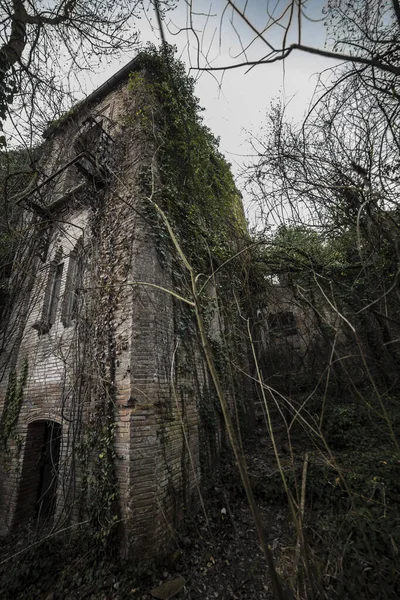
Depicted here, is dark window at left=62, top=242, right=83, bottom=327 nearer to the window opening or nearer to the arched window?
the arched window

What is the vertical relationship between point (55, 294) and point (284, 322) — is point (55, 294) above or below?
above

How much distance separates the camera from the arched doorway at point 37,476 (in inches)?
199

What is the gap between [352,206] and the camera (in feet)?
12.4

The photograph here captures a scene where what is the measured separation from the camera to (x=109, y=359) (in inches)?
178

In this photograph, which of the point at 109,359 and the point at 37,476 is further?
the point at 37,476

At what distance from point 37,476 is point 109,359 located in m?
3.26

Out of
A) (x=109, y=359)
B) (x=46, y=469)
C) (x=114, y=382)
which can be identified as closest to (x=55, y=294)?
(x=109, y=359)

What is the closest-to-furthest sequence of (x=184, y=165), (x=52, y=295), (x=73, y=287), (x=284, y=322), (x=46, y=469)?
(x=46, y=469) < (x=73, y=287) < (x=52, y=295) < (x=184, y=165) < (x=284, y=322)

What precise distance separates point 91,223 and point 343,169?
205 inches

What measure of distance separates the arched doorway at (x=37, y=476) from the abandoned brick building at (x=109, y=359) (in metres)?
0.03

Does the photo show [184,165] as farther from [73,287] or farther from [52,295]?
[52,295]

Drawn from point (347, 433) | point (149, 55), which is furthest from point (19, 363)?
point (149, 55)

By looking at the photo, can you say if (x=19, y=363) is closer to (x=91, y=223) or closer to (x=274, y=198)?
(x=91, y=223)

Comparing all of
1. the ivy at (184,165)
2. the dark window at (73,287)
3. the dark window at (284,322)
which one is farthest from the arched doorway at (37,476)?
the dark window at (284,322)
